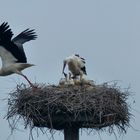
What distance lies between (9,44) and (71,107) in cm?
220

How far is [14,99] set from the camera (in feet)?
48.5

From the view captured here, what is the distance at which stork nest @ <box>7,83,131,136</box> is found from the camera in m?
14.2

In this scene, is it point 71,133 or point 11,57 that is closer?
point 71,133

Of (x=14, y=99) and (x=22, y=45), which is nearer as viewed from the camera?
(x=14, y=99)

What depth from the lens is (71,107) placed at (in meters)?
14.2

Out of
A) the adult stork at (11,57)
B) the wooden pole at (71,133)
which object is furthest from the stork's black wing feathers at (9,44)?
the wooden pole at (71,133)

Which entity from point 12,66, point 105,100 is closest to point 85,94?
point 105,100

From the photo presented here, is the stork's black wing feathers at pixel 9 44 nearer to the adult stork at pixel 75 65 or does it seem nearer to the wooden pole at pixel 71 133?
the adult stork at pixel 75 65

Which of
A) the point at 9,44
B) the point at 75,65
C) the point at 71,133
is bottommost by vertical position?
the point at 71,133

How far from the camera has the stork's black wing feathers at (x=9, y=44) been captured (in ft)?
50.7

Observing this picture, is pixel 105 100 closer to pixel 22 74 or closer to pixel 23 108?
pixel 23 108

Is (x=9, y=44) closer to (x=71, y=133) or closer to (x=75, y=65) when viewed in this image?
(x=75, y=65)

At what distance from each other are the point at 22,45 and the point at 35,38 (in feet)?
1.48

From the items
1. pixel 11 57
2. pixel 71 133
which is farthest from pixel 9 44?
pixel 71 133
